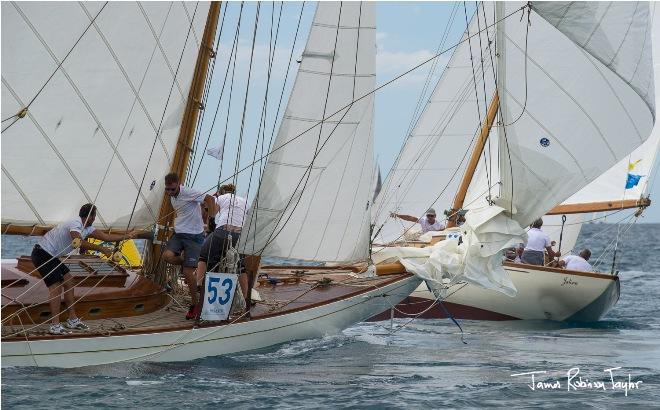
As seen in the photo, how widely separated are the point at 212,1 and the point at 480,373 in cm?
548

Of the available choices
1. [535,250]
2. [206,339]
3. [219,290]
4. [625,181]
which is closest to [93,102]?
[219,290]

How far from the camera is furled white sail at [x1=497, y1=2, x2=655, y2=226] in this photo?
1308 cm

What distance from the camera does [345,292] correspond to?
14.6m

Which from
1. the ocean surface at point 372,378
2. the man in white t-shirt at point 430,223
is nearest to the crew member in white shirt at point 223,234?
the ocean surface at point 372,378

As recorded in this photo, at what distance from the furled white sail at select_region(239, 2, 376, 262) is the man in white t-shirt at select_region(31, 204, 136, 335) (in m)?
2.05

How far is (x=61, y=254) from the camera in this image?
496 inches

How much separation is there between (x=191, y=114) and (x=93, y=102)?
132cm

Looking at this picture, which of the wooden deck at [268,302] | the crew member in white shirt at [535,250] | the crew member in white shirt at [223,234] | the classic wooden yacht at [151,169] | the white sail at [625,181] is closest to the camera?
the wooden deck at [268,302]

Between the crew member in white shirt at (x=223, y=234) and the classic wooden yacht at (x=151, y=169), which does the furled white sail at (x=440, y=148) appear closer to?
the classic wooden yacht at (x=151, y=169)

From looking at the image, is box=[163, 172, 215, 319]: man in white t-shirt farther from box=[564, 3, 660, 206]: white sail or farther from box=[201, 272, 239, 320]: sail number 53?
box=[564, 3, 660, 206]: white sail

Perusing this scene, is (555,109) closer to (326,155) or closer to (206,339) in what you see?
(326,155)

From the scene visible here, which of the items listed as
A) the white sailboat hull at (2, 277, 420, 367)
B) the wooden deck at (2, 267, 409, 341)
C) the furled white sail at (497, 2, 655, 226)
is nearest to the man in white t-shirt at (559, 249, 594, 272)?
the wooden deck at (2, 267, 409, 341)

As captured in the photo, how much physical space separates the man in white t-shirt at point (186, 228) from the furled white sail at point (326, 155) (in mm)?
666

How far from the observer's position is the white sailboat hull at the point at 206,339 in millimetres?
11789
